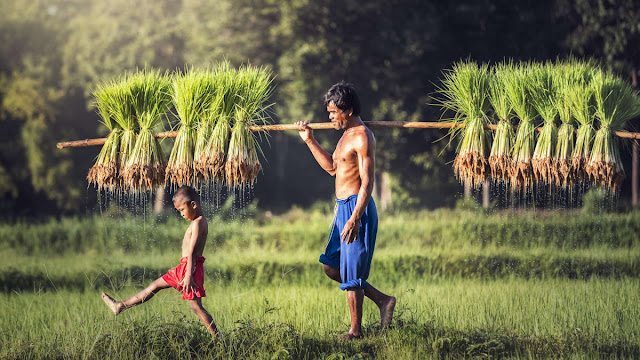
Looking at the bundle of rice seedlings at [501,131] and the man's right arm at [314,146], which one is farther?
the bundle of rice seedlings at [501,131]

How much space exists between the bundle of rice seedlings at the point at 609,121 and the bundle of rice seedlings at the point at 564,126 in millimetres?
178

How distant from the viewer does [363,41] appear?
19.3 m

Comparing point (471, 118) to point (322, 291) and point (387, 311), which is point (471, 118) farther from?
point (322, 291)

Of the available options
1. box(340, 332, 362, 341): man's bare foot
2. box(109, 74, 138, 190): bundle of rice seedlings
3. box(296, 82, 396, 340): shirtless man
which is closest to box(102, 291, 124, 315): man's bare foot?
box(109, 74, 138, 190): bundle of rice seedlings

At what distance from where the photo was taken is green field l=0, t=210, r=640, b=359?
6.12 metres

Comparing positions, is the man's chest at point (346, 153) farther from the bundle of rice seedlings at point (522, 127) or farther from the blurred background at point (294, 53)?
the blurred background at point (294, 53)

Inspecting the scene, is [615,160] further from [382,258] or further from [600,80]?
[382,258]

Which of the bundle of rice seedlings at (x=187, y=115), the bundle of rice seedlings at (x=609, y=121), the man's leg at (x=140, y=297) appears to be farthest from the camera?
the bundle of rice seedlings at (x=187, y=115)

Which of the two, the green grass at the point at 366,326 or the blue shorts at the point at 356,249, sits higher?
the blue shorts at the point at 356,249

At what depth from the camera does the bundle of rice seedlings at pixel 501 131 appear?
6531mm

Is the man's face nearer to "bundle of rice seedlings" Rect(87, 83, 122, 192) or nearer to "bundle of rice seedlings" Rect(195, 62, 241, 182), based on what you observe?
"bundle of rice seedlings" Rect(195, 62, 241, 182)

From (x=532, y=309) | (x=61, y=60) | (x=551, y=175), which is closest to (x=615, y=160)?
(x=551, y=175)

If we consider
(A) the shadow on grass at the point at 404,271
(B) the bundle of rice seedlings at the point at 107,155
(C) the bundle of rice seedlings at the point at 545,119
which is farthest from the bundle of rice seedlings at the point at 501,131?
(A) the shadow on grass at the point at 404,271

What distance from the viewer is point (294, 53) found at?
19.8 metres
